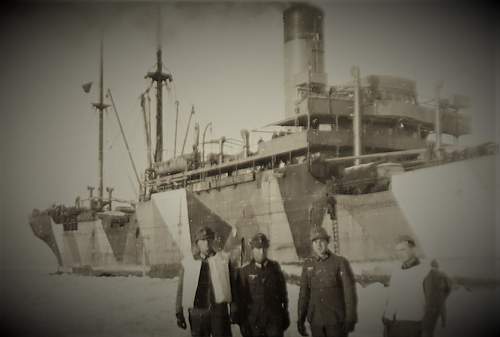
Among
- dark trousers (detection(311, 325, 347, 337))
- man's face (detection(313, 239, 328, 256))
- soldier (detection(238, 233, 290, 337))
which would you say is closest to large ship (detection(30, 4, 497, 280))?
soldier (detection(238, 233, 290, 337))

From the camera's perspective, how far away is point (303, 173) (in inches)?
291

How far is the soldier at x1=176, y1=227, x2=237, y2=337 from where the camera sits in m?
5.62

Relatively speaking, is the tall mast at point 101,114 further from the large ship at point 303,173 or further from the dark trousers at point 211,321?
the dark trousers at point 211,321

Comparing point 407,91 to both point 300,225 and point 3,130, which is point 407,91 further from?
point 3,130

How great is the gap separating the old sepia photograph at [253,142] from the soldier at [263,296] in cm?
78

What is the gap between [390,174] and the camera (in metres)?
6.98

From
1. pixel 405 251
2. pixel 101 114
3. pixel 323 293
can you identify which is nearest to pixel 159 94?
pixel 101 114

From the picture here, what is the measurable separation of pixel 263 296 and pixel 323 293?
0.63 metres

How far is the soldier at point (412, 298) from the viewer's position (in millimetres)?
5652

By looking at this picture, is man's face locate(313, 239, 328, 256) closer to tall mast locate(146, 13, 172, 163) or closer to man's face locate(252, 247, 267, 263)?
man's face locate(252, 247, 267, 263)

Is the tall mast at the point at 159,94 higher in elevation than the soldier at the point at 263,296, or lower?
higher

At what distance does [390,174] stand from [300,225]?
1334 mm

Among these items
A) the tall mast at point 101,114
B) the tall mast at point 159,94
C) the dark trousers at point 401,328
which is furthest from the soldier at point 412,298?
the tall mast at point 101,114

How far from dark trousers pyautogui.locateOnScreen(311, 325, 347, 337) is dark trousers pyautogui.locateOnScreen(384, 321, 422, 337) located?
0.54 m
